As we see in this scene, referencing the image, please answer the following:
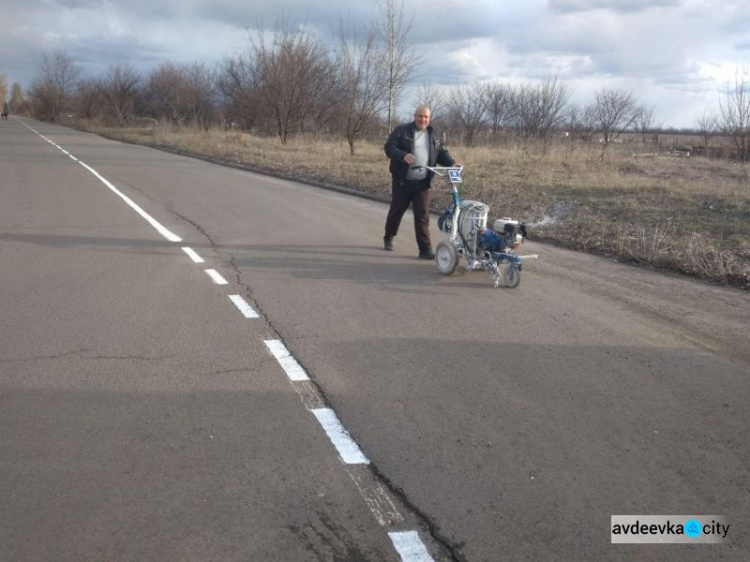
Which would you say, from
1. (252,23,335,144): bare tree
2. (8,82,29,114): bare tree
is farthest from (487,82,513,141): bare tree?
(8,82,29,114): bare tree

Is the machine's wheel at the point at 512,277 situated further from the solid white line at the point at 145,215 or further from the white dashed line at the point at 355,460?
the solid white line at the point at 145,215

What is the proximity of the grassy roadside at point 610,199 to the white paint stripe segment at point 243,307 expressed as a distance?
5.79 meters

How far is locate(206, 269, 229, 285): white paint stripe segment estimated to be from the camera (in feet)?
23.9

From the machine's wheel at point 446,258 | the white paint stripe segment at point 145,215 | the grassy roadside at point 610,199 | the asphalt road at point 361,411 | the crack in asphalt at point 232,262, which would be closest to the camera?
the asphalt road at point 361,411

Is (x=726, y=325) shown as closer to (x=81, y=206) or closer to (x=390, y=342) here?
(x=390, y=342)

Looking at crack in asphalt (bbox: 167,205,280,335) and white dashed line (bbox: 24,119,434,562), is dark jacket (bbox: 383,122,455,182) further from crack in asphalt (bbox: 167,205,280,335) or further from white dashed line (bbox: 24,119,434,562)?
white dashed line (bbox: 24,119,434,562)

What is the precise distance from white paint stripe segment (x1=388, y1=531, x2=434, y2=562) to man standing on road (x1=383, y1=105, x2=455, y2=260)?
5931 mm

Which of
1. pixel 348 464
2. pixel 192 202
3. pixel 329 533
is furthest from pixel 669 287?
pixel 192 202

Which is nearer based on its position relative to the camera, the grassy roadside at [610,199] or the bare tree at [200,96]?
the grassy roadside at [610,199]

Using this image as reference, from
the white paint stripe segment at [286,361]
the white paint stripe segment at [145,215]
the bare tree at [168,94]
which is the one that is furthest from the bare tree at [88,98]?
the white paint stripe segment at [286,361]

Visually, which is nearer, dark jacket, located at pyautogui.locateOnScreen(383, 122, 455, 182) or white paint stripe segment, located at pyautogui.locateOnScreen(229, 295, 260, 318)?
white paint stripe segment, located at pyautogui.locateOnScreen(229, 295, 260, 318)

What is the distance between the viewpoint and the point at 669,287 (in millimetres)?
7719

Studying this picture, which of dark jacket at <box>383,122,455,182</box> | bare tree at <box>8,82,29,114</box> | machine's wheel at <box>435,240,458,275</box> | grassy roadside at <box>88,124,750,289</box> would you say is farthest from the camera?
bare tree at <box>8,82,29,114</box>

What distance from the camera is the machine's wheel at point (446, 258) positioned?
765 cm
